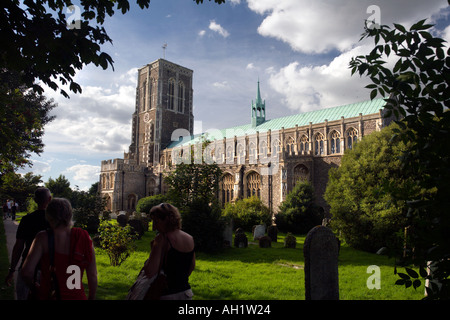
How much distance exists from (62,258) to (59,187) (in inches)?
1475

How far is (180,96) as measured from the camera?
50531 mm

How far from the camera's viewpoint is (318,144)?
29828mm

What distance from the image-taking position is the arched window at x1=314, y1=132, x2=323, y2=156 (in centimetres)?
2964

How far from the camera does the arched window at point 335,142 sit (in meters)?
28.3

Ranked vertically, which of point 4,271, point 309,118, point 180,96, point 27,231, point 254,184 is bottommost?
point 4,271

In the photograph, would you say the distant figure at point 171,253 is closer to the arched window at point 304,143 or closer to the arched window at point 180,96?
the arched window at point 304,143

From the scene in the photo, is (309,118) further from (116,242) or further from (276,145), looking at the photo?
(116,242)

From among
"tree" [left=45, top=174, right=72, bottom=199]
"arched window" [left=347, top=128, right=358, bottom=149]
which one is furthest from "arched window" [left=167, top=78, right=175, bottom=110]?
"arched window" [left=347, top=128, right=358, bottom=149]

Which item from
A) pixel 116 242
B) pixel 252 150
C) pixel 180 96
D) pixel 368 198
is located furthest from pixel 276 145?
pixel 116 242

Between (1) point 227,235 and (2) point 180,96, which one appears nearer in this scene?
Result: (1) point 227,235

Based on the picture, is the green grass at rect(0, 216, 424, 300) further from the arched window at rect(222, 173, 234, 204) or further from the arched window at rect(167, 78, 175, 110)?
the arched window at rect(167, 78, 175, 110)
